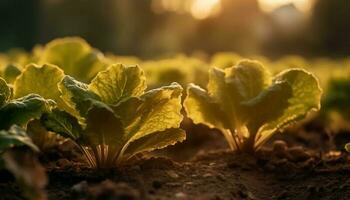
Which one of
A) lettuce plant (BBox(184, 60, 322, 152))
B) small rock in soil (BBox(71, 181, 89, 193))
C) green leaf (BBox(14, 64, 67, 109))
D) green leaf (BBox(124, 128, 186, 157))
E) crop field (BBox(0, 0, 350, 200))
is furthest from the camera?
lettuce plant (BBox(184, 60, 322, 152))

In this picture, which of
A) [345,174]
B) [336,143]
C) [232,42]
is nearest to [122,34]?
[232,42]

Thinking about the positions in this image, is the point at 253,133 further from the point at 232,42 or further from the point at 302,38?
the point at 302,38

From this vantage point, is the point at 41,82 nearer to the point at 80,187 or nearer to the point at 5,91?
the point at 5,91

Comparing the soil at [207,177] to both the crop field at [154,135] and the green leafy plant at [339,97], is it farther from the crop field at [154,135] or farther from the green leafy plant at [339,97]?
the green leafy plant at [339,97]

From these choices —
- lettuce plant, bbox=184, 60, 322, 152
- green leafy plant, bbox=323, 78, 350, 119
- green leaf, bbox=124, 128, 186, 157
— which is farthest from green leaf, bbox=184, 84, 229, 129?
green leafy plant, bbox=323, 78, 350, 119

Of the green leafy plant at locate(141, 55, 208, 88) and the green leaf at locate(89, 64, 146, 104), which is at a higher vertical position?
the green leafy plant at locate(141, 55, 208, 88)

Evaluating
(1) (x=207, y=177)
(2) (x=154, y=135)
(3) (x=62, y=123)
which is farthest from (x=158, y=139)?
(3) (x=62, y=123)

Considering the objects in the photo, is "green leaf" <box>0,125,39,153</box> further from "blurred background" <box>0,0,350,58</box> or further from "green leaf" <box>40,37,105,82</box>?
"blurred background" <box>0,0,350,58</box>
